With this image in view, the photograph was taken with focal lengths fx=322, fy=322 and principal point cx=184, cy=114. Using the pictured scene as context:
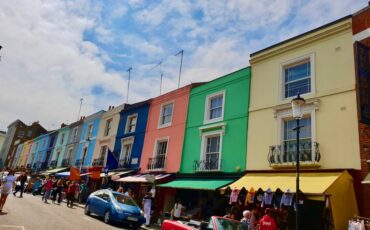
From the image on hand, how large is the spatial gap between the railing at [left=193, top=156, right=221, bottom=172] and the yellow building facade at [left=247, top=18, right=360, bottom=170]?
206cm

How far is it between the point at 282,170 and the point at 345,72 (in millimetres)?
4472

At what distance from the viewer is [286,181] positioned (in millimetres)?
11891

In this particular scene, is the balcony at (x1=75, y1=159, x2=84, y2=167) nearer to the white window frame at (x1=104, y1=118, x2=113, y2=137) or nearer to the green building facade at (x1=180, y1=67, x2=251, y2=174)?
the white window frame at (x1=104, y1=118, x2=113, y2=137)

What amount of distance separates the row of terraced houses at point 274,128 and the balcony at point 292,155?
0.13 feet

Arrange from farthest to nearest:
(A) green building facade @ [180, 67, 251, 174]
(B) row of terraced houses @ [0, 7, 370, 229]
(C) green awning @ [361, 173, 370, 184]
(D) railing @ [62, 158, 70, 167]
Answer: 1. (D) railing @ [62, 158, 70, 167]
2. (A) green building facade @ [180, 67, 251, 174]
3. (B) row of terraced houses @ [0, 7, 370, 229]
4. (C) green awning @ [361, 173, 370, 184]

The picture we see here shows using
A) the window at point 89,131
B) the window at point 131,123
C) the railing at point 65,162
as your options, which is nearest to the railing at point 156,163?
the window at point 131,123

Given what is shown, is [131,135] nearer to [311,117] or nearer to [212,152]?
[212,152]

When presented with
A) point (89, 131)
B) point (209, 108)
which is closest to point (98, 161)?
point (89, 131)

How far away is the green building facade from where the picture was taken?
616 inches

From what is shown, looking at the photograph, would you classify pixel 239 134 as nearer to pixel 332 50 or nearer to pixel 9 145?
pixel 332 50

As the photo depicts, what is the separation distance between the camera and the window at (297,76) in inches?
539

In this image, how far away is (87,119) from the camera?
3231 centimetres

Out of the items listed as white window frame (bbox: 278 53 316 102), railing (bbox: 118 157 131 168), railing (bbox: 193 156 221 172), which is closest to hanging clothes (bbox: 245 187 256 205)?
railing (bbox: 193 156 221 172)

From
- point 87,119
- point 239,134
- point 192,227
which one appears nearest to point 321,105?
point 239,134
